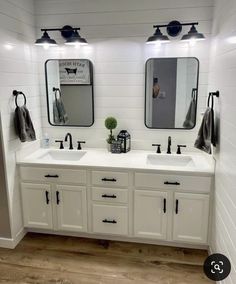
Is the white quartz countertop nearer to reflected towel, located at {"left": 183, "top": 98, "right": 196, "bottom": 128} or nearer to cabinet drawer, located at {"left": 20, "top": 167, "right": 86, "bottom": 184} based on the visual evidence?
cabinet drawer, located at {"left": 20, "top": 167, "right": 86, "bottom": 184}

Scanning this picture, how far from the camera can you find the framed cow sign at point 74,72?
2.86 metres

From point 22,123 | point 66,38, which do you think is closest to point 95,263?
point 22,123

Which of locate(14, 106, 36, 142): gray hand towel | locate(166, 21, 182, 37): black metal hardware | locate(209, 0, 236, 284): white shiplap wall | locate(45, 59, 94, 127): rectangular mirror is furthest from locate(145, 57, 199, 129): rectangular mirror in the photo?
locate(14, 106, 36, 142): gray hand towel

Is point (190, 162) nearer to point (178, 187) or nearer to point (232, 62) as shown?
point (178, 187)

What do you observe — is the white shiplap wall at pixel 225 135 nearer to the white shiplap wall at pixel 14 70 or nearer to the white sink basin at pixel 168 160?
the white sink basin at pixel 168 160

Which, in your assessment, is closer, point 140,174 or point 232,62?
point 232,62

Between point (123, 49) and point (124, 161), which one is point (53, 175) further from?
point (123, 49)

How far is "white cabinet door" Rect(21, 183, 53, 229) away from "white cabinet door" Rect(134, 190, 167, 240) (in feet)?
2.93

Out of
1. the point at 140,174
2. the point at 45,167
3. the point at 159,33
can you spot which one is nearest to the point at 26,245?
the point at 45,167

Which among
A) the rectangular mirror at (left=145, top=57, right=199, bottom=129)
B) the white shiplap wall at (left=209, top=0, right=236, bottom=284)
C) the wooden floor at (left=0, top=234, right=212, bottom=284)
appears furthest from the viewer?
the rectangular mirror at (left=145, top=57, right=199, bottom=129)

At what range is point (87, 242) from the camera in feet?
8.79

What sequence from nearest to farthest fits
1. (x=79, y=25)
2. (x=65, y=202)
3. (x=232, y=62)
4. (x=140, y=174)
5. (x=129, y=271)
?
1. (x=232, y=62)
2. (x=129, y=271)
3. (x=140, y=174)
4. (x=65, y=202)
5. (x=79, y=25)

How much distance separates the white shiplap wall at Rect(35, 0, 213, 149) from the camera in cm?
262

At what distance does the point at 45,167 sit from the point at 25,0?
1.71m
